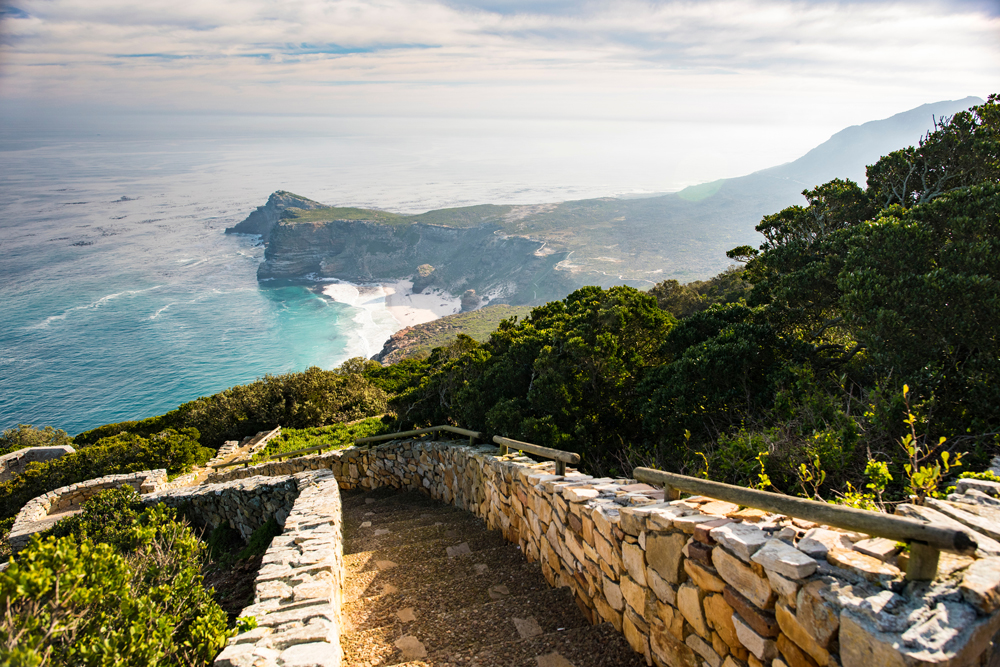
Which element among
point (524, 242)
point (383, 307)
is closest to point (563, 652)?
point (383, 307)

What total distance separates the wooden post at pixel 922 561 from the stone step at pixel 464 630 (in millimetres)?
2633

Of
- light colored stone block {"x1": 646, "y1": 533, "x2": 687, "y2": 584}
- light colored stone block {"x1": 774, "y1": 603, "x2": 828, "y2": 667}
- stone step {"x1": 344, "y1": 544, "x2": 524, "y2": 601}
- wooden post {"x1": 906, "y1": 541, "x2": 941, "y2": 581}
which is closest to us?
wooden post {"x1": 906, "y1": 541, "x2": 941, "y2": 581}

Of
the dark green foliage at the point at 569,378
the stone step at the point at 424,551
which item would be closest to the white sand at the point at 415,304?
the dark green foliage at the point at 569,378

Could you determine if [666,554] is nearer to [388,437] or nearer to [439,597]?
[439,597]

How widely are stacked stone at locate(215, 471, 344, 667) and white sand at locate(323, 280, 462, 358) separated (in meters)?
83.5

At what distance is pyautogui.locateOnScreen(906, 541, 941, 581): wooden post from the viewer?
197 centimetres

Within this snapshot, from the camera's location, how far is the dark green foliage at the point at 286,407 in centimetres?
Result: 1845

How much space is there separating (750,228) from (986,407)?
159 metres

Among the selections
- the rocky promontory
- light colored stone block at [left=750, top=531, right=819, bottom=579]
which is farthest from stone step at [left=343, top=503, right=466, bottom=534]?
the rocky promontory

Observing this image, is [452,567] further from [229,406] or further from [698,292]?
[698,292]

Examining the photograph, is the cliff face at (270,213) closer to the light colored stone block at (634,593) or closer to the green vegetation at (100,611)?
the green vegetation at (100,611)

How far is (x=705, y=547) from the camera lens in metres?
2.86

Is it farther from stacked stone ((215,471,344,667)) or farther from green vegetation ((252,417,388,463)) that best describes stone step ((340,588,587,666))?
green vegetation ((252,417,388,463))

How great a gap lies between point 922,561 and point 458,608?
3.66m
